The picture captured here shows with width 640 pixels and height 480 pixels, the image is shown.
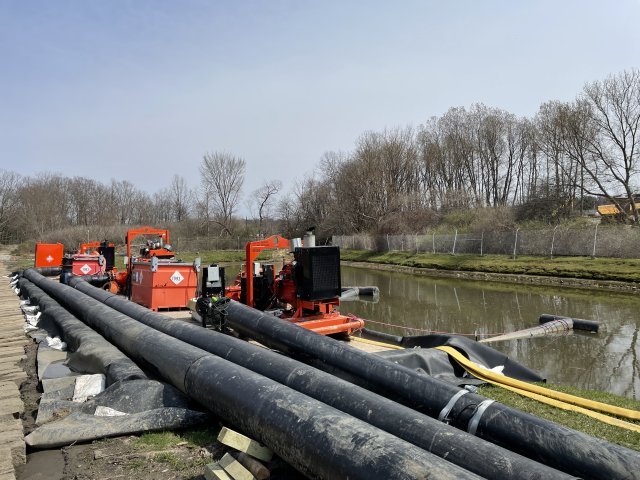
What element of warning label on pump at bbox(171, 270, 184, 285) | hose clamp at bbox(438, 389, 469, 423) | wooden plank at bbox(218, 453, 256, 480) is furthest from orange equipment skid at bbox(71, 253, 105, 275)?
hose clamp at bbox(438, 389, 469, 423)

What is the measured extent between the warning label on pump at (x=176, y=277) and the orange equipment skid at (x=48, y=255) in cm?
1409

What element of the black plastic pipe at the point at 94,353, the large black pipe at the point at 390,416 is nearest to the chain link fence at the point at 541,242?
the large black pipe at the point at 390,416

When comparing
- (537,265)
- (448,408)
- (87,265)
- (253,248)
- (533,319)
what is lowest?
(533,319)

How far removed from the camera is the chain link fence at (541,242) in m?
25.0

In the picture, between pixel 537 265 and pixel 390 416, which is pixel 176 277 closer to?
pixel 390 416

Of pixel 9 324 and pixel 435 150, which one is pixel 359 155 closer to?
pixel 435 150

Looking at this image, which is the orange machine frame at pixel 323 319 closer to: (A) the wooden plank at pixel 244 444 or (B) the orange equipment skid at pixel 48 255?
(A) the wooden plank at pixel 244 444

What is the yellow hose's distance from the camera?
497 cm

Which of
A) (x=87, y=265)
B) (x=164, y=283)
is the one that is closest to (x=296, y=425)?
(x=164, y=283)

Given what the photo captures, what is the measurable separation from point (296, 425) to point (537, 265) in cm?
2549

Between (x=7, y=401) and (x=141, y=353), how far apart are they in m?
1.40

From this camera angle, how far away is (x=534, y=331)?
10.9 meters

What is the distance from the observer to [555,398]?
5.59 meters

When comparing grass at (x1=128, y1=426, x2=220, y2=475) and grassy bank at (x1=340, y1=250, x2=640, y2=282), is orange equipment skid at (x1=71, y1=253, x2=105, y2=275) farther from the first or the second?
grassy bank at (x1=340, y1=250, x2=640, y2=282)
